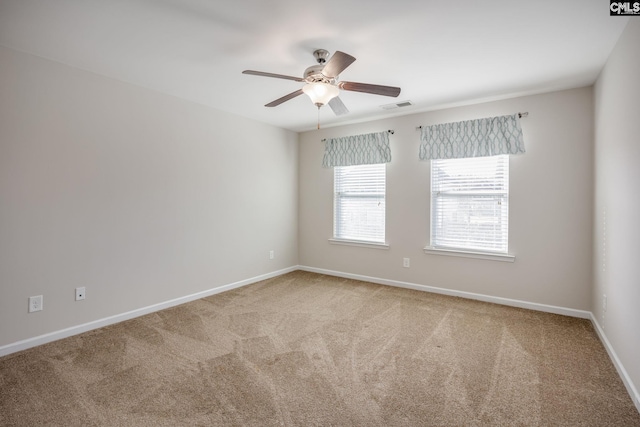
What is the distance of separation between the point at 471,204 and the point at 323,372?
111 inches

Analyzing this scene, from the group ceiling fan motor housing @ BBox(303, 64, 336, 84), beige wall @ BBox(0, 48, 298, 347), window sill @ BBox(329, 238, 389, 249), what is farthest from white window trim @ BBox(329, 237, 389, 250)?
ceiling fan motor housing @ BBox(303, 64, 336, 84)

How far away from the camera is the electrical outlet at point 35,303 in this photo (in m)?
2.73

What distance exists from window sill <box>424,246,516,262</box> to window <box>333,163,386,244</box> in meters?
0.76

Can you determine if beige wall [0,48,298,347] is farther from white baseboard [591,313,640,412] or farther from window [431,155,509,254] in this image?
white baseboard [591,313,640,412]

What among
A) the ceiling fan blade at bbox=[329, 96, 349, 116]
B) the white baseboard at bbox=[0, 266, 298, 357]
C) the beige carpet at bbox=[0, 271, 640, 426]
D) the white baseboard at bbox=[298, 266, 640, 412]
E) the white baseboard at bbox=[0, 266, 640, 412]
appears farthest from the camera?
the ceiling fan blade at bbox=[329, 96, 349, 116]

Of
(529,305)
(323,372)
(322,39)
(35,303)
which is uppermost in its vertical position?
(322,39)

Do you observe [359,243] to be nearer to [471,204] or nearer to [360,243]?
[360,243]

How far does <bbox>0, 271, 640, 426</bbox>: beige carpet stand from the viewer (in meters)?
1.90

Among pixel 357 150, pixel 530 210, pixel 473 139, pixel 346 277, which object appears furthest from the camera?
pixel 346 277

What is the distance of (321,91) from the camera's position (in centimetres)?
255

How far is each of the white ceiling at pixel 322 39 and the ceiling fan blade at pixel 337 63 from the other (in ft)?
0.89

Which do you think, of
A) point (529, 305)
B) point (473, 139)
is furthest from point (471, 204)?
point (529, 305)

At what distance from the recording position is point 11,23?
2236 millimetres

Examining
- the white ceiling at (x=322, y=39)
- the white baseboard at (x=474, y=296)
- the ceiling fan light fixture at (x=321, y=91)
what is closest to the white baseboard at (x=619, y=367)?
the white baseboard at (x=474, y=296)
